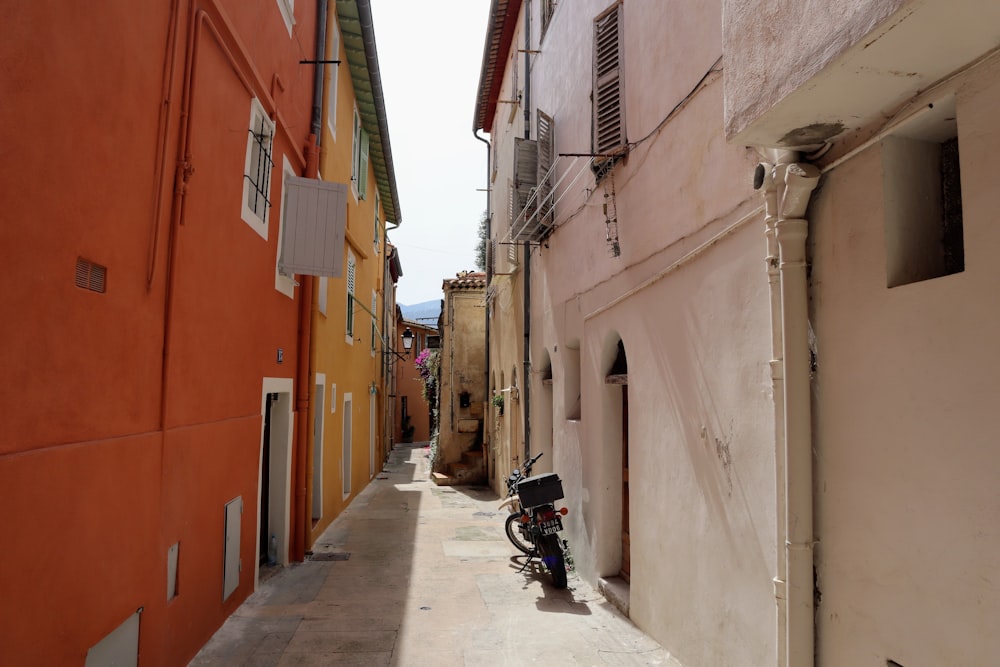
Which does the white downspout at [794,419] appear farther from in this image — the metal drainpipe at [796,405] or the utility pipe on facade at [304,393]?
the utility pipe on facade at [304,393]

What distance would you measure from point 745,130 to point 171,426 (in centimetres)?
427

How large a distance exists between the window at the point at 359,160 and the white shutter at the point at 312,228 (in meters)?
5.18

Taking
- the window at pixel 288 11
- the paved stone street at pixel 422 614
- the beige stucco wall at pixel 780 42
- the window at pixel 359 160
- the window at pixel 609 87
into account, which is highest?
the window at pixel 359 160

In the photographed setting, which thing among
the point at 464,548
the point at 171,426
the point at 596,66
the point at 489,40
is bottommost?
the point at 464,548

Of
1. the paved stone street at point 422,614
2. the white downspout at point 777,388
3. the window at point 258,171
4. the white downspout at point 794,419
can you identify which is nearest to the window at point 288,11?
→ the window at point 258,171

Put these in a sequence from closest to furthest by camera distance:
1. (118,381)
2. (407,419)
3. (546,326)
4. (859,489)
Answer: (859,489) < (118,381) < (546,326) < (407,419)

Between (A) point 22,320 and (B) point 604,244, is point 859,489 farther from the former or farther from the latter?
(B) point 604,244

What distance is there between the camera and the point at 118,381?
13.0 feet

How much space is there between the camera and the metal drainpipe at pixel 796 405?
326 cm

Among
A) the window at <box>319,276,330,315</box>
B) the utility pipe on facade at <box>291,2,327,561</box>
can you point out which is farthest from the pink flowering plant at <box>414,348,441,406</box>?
the utility pipe on facade at <box>291,2,327,561</box>

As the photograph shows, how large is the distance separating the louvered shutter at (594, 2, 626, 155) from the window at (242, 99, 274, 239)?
3658 mm

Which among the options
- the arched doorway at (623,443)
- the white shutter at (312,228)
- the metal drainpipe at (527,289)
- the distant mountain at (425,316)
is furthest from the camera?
the distant mountain at (425,316)

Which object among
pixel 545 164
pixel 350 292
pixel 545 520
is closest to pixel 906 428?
pixel 545 520

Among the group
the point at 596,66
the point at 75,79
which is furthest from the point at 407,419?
the point at 75,79
